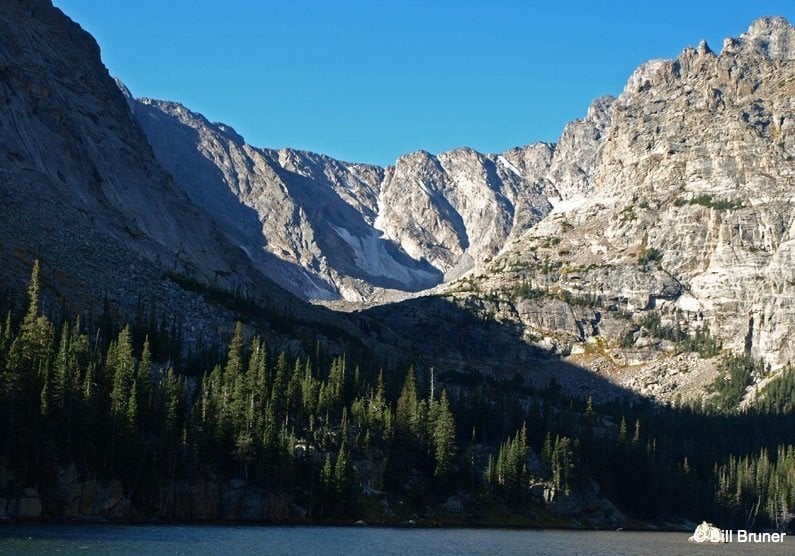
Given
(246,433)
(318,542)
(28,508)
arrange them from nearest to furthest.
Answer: (318,542) → (28,508) → (246,433)

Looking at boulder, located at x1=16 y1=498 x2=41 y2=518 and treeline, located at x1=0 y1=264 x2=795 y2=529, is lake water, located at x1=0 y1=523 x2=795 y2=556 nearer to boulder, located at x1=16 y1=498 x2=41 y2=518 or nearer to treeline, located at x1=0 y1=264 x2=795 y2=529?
boulder, located at x1=16 y1=498 x2=41 y2=518

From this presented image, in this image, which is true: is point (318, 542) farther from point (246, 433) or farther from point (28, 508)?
point (246, 433)

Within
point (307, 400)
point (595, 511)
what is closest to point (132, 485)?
point (307, 400)

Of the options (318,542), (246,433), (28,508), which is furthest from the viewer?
(246,433)

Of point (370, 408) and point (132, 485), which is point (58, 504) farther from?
point (370, 408)

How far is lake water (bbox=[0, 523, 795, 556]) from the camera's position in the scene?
9756cm

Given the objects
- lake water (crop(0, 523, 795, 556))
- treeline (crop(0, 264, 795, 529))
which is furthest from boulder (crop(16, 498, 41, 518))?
lake water (crop(0, 523, 795, 556))

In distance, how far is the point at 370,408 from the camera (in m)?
173

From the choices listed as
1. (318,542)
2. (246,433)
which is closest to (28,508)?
(318,542)

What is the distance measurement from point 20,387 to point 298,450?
131 ft

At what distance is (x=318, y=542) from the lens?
114 metres

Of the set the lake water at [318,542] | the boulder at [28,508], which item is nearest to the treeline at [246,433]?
the boulder at [28,508]

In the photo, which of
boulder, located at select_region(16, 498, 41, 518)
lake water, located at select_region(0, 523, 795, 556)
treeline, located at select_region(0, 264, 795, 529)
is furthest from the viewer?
treeline, located at select_region(0, 264, 795, 529)

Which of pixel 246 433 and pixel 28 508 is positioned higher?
pixel 246 433
